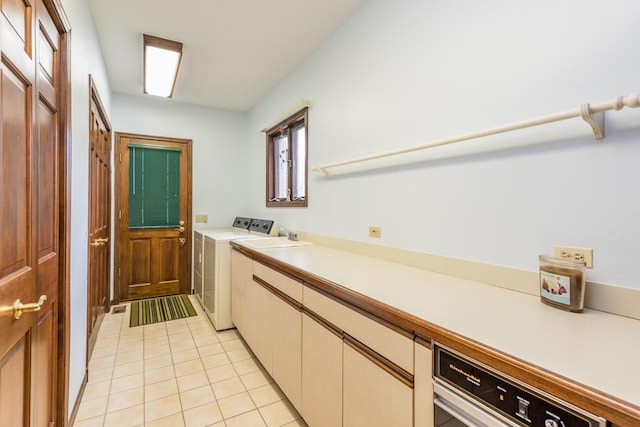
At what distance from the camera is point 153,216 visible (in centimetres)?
393

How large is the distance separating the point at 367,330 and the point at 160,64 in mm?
2985

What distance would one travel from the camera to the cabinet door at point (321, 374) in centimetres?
131

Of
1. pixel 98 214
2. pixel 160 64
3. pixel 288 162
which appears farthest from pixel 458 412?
pixel 160 64

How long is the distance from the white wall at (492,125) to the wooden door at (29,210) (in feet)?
5.44

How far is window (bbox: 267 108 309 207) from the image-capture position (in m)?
3.00

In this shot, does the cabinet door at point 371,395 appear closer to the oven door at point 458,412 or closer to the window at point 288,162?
the oven door at point 458,412

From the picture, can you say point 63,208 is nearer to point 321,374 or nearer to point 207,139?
point 321,374

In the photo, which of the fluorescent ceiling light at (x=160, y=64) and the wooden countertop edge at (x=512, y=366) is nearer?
the wooden countertop edge at (x=512, y=366)

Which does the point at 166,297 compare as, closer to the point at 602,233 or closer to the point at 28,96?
the point at 28,96

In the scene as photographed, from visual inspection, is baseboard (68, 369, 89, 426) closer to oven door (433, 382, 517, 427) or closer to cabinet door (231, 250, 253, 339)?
cabinet door (231, 250, 253, 339)

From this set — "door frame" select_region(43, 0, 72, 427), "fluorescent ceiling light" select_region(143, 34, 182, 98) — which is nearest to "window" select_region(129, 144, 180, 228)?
"fluorescent ceiling light" select_region(143, 34, 182, 98)

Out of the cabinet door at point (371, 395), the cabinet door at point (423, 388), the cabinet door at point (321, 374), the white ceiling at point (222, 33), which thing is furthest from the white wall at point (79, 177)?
the cabinet door at point (423, 388)

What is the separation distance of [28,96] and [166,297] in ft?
11.2

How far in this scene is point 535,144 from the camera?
3.83 ft
